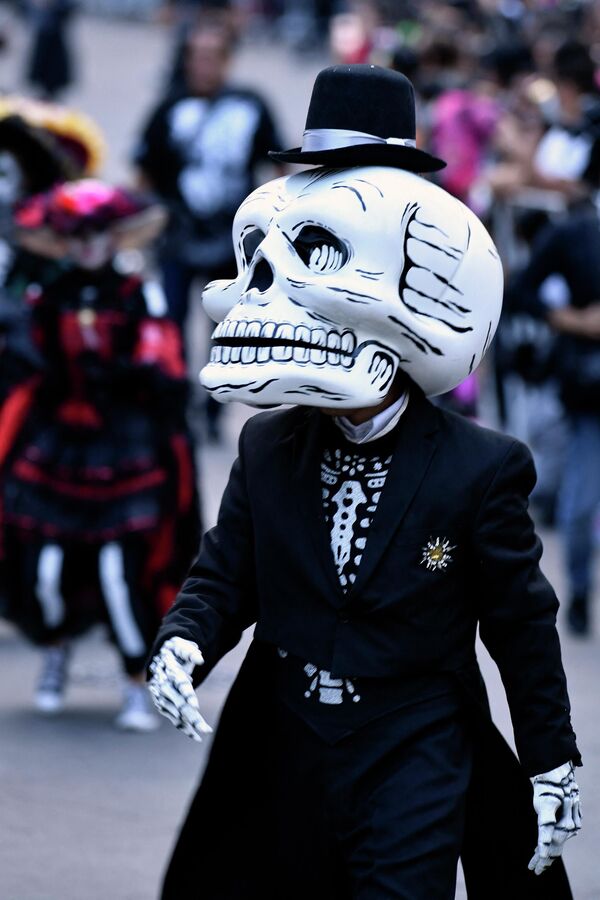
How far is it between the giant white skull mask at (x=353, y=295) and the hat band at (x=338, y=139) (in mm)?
50

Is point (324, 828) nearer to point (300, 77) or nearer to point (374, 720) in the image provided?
point (374, 720)

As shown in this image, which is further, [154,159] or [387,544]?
[154,159]

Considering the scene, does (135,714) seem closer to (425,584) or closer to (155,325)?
(155,325)

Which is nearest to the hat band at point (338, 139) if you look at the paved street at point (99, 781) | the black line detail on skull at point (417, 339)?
the black line detail on skull at point (417, 339)

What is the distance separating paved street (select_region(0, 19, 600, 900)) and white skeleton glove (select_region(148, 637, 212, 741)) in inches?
9.5

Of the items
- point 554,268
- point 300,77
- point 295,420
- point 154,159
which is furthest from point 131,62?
point 295,420

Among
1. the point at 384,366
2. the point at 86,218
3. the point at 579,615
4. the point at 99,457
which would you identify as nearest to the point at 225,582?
→ the point at 384,366

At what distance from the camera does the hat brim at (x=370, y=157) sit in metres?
3.66

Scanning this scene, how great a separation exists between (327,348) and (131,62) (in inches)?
1020

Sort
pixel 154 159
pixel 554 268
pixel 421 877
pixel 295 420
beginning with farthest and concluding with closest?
pixel 154 159, pixel 554 268, pixel 295 420, pixel 421 877

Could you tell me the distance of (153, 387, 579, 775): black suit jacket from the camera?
365 cm

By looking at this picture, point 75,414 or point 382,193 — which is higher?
point 382,193

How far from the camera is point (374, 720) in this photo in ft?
12.0

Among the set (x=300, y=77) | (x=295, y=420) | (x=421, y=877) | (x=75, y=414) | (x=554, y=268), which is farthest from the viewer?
(x=300, y=77)
